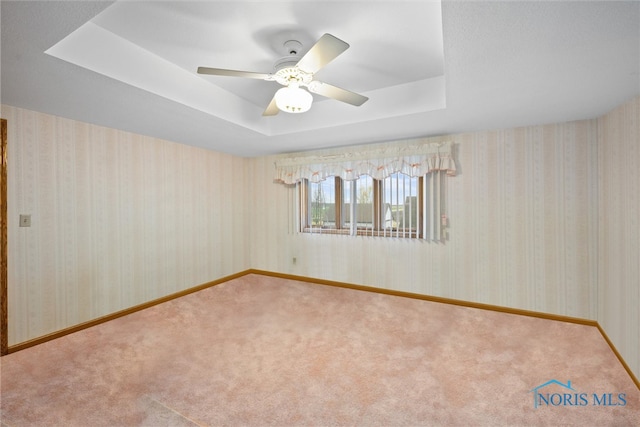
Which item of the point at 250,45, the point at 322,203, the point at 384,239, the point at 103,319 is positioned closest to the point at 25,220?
the point at 103,319

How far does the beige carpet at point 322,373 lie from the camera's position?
1744 mm

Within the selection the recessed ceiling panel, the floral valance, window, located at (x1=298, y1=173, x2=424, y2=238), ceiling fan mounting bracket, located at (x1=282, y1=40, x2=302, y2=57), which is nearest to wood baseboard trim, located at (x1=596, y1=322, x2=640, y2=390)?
window, located at (x1=298, y1=173, x2=424, y2=238)

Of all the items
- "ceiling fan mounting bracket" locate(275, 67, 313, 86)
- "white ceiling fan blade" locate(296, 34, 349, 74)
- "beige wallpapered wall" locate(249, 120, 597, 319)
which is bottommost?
"beige wallpapered wall" locate(249, 120, 597, 319)

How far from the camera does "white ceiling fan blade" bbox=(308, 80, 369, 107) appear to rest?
2.10 m

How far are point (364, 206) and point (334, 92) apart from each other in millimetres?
2206

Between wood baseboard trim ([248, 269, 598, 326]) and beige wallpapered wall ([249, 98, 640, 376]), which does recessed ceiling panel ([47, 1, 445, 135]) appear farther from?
wood baseboard trim ([248, 269, 598, 326])

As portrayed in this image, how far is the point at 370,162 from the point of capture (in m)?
4.00

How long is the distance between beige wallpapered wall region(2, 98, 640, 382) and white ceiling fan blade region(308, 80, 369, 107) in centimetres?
181

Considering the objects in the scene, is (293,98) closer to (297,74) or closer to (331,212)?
(297,74)

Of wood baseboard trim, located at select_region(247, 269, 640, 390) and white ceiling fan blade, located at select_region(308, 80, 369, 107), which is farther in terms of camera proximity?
wood baseboard trim, located at select_region(247, 269, 640, 390)

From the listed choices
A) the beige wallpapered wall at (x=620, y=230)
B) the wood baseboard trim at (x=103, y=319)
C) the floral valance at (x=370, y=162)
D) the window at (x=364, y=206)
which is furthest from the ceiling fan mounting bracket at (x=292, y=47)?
the wood baseboard trim at (x=103, y=319)

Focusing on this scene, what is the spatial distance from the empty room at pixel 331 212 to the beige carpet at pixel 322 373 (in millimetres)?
19

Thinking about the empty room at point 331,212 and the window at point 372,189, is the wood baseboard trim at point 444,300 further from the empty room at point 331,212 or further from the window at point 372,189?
the window at point 372,189

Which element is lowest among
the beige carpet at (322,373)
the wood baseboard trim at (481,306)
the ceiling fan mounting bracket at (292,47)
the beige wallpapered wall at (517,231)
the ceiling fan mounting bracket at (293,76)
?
the beige carpet at (322,373)
